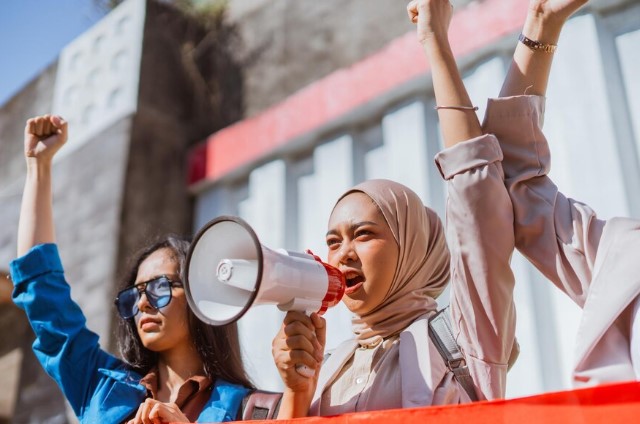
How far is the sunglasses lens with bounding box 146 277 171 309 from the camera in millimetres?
1846

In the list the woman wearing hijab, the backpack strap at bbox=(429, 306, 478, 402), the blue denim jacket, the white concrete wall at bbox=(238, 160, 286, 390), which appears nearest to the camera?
the woman wearing hijab

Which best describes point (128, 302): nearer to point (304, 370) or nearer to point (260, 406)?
point (260, 406)

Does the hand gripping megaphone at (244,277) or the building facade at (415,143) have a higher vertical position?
the building facade at (415,143)

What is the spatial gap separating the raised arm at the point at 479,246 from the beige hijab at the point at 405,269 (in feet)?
0.76

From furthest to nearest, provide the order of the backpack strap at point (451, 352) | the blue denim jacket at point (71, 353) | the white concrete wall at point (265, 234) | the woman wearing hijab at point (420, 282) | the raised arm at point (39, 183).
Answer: the white concrete wall at point (265, 234)
the raised arm at point (39, 183)
the blue denim jacket at point (71, 353)
the backpack strap at point (451, 352)
the woman wearing hijab at point (420, 282)

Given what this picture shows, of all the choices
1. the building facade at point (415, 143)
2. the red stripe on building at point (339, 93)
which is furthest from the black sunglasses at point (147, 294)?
the red stripe on building at point (339, 93)

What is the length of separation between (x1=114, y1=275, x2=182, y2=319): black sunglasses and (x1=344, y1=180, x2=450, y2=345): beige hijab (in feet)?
1.82

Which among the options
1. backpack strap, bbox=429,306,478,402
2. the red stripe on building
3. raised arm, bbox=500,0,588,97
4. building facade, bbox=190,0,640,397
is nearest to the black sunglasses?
building facade, bbox=190,0,640,397

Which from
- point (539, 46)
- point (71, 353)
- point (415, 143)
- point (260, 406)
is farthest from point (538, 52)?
point (415, 143)

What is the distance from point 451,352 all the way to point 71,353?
3.54 feet

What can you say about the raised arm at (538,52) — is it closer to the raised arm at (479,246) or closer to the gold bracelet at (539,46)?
the gold bracelet at (539,46)

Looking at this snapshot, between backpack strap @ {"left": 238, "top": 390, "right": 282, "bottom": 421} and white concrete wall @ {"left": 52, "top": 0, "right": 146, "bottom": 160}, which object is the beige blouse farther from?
white concrete wall @ {"left": 52, "top": 0, "right": 146, "bottom": 160}

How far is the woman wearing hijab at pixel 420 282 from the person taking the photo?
120 cm

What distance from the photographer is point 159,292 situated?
1.86 metres
